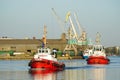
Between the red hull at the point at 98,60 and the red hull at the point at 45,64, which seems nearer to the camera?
the red hull at the point at 45,64

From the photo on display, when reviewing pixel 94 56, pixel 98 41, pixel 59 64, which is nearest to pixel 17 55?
pixel 98 41

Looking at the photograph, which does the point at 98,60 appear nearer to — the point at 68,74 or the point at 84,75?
the point at 68,74

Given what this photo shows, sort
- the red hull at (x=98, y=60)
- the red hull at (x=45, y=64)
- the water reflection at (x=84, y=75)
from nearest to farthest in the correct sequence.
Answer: the water reflection at (x=84, y=75) → the red hull at (x=45, y=64) → the red hull at (x=98, y=60)

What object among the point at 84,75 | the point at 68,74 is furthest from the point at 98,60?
the point at 84,75

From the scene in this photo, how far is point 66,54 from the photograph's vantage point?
196 meters

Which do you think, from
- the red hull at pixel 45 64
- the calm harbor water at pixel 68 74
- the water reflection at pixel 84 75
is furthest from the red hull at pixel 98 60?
the water reflection at pixel 84 75

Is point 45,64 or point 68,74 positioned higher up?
point 45,64

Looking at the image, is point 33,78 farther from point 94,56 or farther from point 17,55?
point 17,55

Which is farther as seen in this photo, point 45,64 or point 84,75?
point 45,64

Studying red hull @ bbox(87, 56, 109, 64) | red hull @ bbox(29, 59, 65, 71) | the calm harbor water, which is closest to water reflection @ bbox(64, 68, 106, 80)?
the calm harbor water

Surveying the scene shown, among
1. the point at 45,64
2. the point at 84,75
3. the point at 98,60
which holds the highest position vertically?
the point at 98,60

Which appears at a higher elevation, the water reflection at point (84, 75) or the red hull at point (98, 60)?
the red hull at point (98, 60)

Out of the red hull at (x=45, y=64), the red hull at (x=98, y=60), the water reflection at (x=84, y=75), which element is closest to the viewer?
the water reflection at (x=84, y=75)

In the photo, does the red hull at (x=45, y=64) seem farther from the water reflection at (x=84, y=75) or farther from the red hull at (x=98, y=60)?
the red hull at (x=98, y=60)
